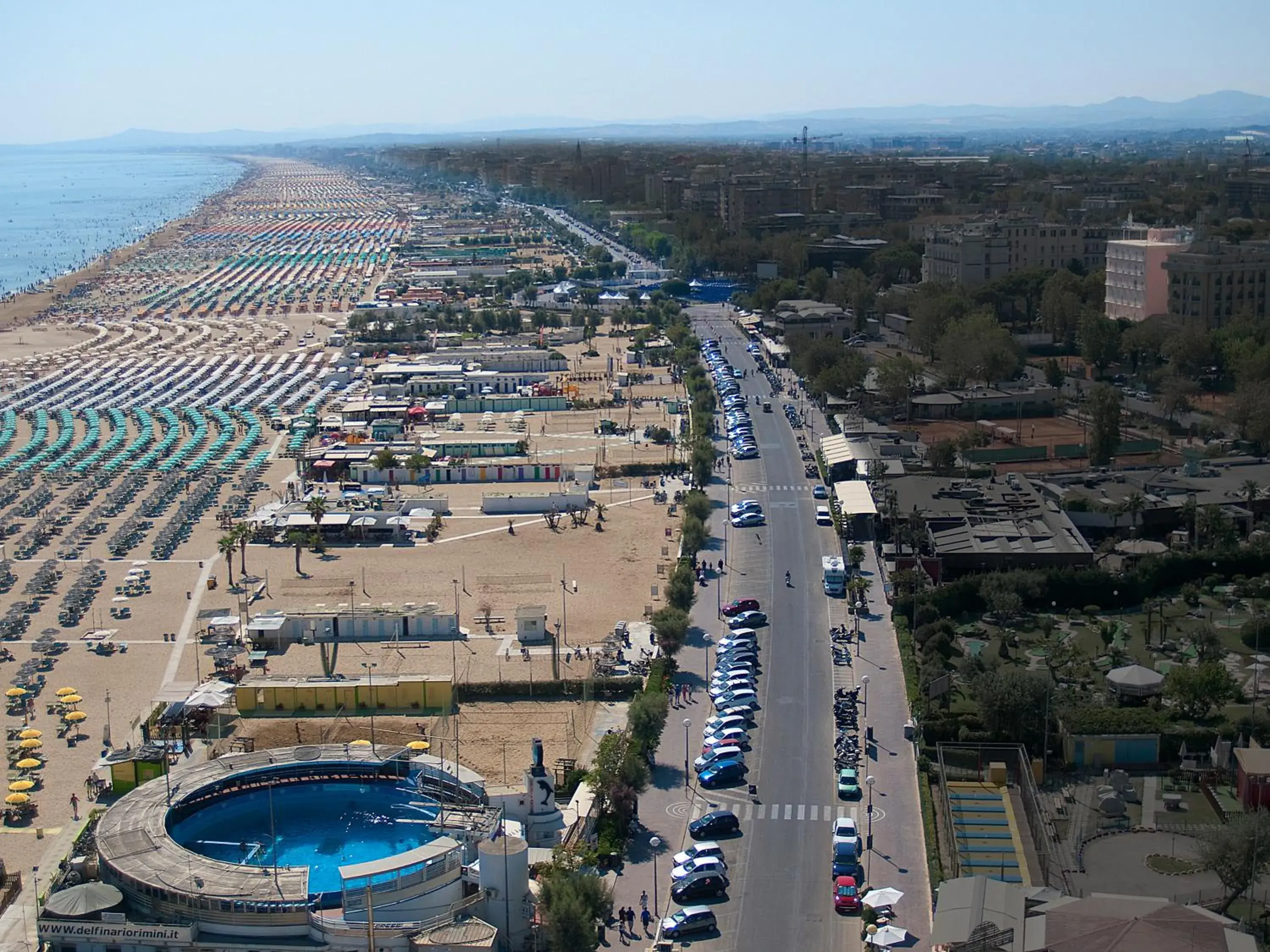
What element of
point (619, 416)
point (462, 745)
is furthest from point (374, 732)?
point (619, 416)

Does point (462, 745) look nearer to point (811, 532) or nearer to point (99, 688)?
point (99, 688)

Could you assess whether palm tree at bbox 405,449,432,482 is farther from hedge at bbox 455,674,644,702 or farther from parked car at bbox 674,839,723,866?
parked car at bbox 674,839,723,866

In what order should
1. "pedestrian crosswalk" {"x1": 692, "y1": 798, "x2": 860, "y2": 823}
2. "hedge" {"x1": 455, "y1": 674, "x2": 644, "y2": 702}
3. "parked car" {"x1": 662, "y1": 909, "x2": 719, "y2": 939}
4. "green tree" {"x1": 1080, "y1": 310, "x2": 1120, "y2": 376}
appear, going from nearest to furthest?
1. "parked car" {"x1": 662, "y1": 909, "x2": 719, "y2": 939}
2. "pedestrian crosswalk" {"x1": 692, "y1": 798, "x2": 860, "y2": 823}
3. "hedge" {"x1": 455, "y1": 674, "x2": 644, "y2": 702}
4. "green tree" {"x1": 1080, "y1": 310, "x2": 1120, "y2": 376}

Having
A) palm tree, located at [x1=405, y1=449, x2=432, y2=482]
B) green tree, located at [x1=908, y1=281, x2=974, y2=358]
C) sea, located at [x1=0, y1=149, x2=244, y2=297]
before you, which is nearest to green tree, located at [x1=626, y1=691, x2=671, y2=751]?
palm tree, located at [x1=405, y1=449, x2=432, y2=482]

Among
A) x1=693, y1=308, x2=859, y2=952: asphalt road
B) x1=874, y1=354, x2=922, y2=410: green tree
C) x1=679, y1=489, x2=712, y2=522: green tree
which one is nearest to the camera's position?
x1=693, y1=308, x2=859, y2=952: asphalt road

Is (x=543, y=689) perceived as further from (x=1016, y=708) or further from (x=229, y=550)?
(x=229, y=550)
